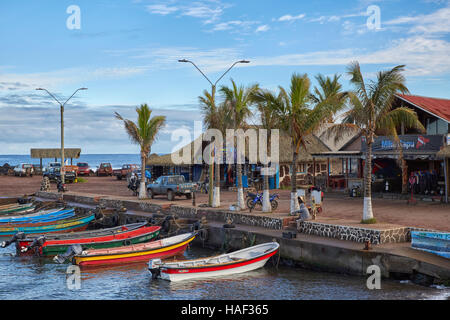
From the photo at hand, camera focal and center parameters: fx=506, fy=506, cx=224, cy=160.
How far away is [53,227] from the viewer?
2947 cm

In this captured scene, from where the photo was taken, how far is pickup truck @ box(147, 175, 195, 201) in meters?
34.2

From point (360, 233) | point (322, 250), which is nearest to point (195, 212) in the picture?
point (322, 250)

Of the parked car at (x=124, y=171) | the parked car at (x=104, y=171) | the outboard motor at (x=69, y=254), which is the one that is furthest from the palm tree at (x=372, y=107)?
the parked car at (x=104, y=171)

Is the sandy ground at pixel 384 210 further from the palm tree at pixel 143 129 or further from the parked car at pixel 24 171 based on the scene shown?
the parked car at pixel 24 171

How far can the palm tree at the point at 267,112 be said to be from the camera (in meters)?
24.5

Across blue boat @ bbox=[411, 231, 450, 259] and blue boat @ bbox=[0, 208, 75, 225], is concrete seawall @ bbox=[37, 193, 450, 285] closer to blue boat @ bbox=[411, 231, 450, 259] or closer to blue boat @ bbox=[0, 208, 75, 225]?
blue boat @ bbox=[411, 231, 450, 259]

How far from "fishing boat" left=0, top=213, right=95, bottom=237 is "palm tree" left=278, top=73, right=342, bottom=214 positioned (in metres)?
13.6

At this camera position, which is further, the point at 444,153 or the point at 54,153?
the point at 54,153

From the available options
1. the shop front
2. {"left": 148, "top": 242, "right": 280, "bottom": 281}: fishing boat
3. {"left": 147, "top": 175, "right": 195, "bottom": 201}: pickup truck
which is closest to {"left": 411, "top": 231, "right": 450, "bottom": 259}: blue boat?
{"left": 148, "top": 242, "right": 280, "bottom": 281}: fishing boat

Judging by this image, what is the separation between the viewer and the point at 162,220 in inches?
1077

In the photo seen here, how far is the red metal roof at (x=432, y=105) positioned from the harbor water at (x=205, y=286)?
1637 centimetres

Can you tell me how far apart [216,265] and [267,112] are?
9.57 m

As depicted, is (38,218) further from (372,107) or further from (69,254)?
(372,107)
